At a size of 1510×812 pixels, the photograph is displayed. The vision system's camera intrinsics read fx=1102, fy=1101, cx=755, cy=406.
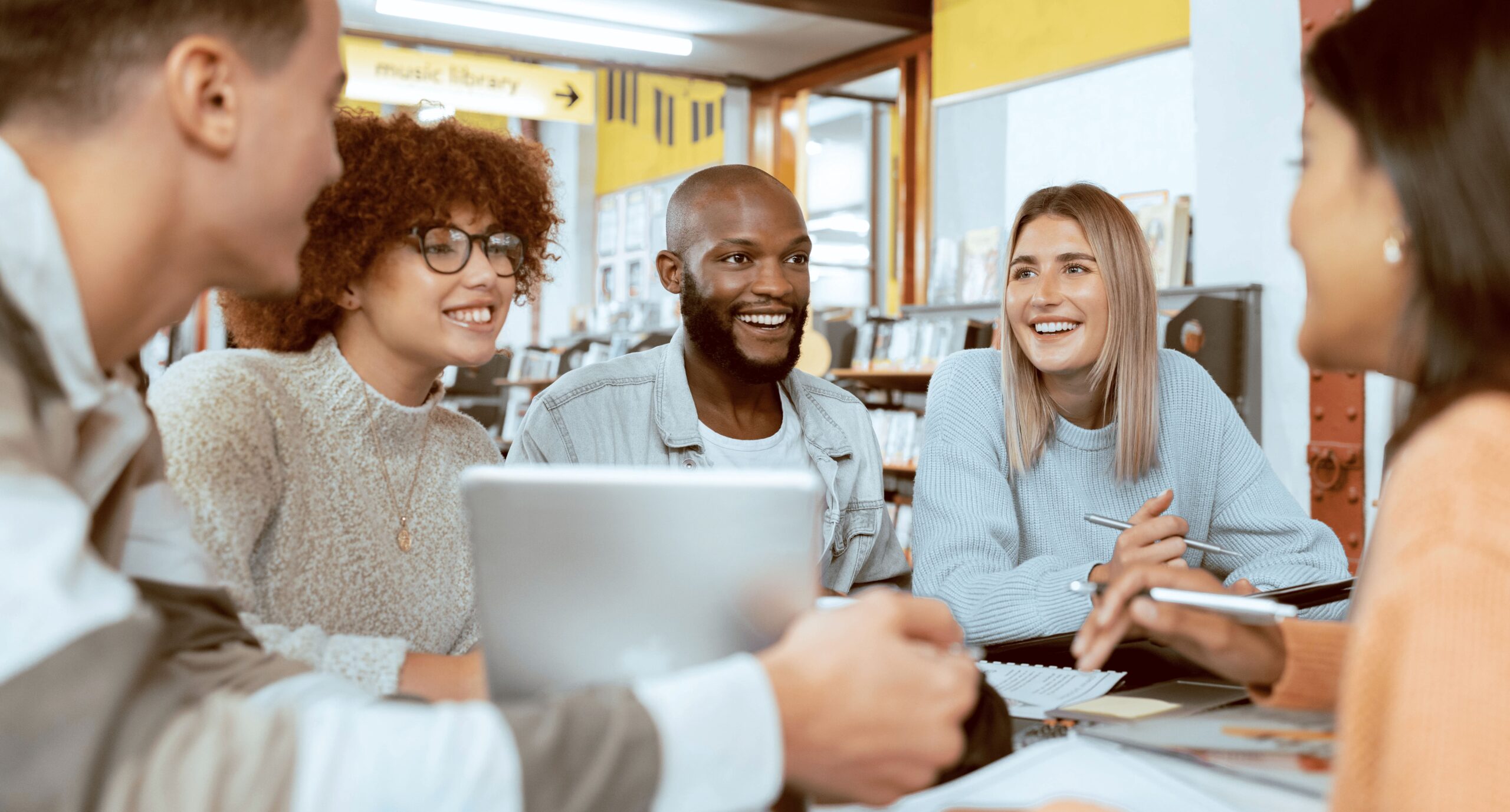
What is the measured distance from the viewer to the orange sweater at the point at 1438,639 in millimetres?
627

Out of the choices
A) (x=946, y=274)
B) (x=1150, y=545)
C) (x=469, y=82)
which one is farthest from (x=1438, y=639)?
(x=469, y=82)

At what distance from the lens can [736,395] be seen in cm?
234

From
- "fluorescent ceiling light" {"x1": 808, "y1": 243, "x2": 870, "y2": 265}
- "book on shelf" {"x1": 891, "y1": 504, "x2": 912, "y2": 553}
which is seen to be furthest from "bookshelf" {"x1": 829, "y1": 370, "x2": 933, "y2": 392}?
"fluorescent ceiling light" {"x1": 808, "y1": 243, "x2": 870, "y2": 265}

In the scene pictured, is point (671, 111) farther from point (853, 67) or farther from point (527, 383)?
point (527, 383)

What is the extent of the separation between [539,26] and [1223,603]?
5.80 meters

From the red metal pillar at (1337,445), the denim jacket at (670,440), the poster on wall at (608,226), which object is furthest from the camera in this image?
the poster on wall at (608,226)

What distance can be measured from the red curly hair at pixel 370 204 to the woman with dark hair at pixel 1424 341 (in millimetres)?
1142

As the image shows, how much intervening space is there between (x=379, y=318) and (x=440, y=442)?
21 cm

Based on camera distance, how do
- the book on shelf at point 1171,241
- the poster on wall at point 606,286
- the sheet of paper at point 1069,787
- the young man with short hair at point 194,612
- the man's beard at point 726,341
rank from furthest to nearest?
the poster on wall at point 606,286 → the book on shelf at point 1171,241 → the man's beard at point 726,341 → the sheet of paper at point 1069,787 → the young man with short hair at point 194,612

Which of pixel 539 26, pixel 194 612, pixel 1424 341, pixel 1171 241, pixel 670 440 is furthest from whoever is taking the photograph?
pixel 539 26

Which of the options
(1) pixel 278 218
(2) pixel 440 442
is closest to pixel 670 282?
(2) pixel 440 442

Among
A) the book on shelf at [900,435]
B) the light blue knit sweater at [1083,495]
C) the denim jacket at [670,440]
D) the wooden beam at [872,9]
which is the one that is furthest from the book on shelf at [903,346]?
the light blue knit sweater at [1083,495]

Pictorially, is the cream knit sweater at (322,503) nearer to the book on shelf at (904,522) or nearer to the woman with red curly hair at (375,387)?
the woman with red curly hair at (375,387)

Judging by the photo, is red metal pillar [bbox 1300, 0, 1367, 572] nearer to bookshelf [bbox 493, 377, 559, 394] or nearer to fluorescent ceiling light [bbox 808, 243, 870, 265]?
fluorescent ceiling light [bbox 808, 243, 870, 265]
